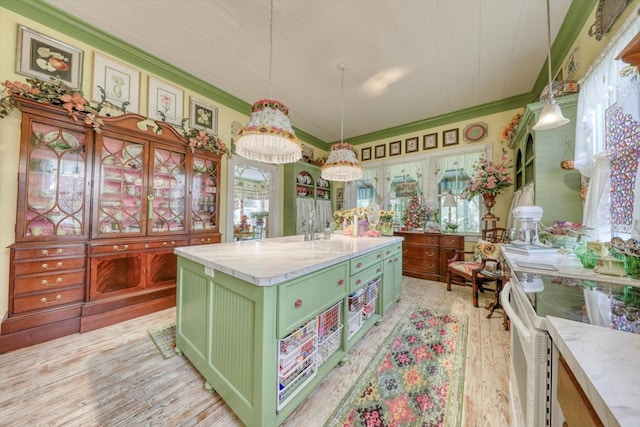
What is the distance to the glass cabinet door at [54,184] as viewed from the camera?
6.37 feet

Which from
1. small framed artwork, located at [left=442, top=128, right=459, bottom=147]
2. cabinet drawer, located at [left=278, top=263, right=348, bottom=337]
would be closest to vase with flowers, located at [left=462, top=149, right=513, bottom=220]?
small framed artwork, located at [left=442, top=128, right=459, bottom=147]

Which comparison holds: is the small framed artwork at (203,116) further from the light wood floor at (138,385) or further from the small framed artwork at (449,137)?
the small framed artwork at (449,137)

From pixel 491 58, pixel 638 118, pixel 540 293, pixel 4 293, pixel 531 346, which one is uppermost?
pixel 491 58

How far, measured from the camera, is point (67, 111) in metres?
2.02

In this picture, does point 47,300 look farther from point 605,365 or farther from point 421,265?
point 421,265

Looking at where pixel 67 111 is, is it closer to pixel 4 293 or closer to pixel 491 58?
pixel 4 293

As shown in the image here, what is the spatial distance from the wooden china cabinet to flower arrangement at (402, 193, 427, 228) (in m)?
3.71

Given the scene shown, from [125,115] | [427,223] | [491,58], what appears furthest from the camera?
[427,223]

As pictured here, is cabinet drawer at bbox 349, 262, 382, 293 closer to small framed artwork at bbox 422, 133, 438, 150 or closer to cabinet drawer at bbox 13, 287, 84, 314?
cabinet drawer at bbox 13, 287, 84, 314

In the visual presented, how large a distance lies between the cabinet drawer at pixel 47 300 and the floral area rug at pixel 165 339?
76cm

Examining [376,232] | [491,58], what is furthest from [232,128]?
[491,58]

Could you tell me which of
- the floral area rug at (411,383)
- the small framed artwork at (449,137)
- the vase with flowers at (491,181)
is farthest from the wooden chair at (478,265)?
the small framed artwork at (449,137)

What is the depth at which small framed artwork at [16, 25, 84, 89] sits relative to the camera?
2002 millimetres

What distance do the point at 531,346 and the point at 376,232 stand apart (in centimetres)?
206
